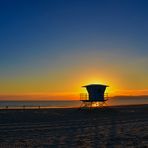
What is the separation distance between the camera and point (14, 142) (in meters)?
15.9

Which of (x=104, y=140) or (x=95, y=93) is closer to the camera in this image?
(x=104, y=140)

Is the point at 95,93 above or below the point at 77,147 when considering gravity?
above

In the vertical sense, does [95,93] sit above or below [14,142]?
above

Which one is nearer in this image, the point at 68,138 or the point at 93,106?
the point at 68,138

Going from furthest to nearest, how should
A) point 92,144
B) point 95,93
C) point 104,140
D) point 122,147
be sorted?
point 95,93 → point 104,140 → point 92,144 → point 122,147

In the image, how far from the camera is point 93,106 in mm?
53094

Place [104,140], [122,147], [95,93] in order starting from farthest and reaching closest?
1. [95,93]
2. [104,140]
3. [122,147]

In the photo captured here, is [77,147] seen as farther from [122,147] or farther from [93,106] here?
[93,106]

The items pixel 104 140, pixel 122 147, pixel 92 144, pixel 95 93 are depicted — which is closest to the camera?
pixel 122 147

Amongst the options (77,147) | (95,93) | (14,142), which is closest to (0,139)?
(14,142)

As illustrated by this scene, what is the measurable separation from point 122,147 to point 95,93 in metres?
36.4

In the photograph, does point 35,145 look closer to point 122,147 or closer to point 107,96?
point 122,147

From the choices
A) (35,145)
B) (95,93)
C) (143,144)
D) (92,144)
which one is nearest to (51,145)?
(35,145)

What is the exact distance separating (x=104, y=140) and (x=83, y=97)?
3677 centimetres
